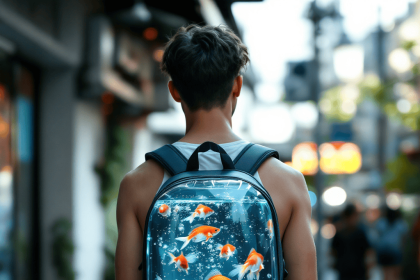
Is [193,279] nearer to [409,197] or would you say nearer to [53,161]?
[53,161]

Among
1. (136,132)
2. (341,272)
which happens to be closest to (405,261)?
(341,272)

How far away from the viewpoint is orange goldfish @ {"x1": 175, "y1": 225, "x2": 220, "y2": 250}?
1.61 metres

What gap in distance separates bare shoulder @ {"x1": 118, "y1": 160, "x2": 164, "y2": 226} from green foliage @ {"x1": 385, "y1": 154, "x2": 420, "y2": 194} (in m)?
16.3

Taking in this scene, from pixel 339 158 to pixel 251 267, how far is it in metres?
16.8

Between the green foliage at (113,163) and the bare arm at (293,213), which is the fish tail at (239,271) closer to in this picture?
the bare arm at (293,213)

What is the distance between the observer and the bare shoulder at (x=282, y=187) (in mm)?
1709

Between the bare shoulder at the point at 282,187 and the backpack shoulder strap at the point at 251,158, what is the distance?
0.04 meters

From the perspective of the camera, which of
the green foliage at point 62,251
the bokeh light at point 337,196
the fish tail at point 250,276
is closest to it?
the fish tail at point 250,276

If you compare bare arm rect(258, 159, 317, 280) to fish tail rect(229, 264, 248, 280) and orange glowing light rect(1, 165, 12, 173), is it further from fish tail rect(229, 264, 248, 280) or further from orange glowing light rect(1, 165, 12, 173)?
orange glowing light rect(1, 165, 12, 173)

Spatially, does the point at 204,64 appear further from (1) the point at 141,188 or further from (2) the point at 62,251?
(2) the point at 62,251

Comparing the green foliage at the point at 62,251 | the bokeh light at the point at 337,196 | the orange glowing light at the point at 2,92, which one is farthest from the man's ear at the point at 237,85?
the bokeh light at the point at 337,196

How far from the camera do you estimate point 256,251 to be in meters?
1.60

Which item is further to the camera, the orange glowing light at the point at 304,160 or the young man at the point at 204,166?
the orange glowing light at the point at 304,160

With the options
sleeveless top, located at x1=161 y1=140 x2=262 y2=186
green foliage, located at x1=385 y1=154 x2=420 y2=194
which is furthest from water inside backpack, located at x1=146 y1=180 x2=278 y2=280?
green foliage, located at x1=385 y1=154 x2=420 y2=194
